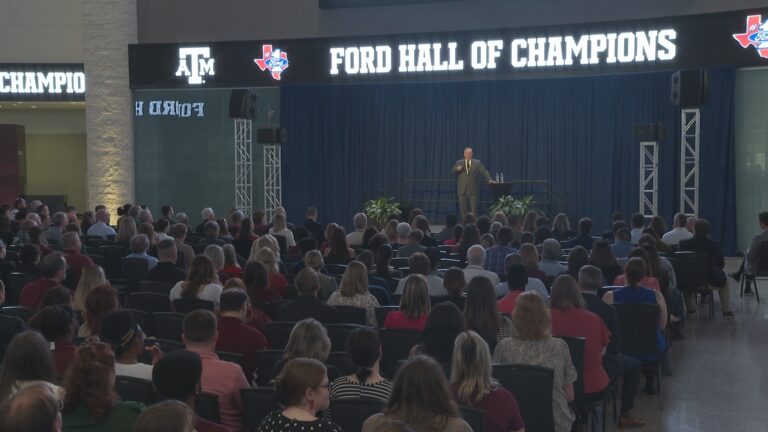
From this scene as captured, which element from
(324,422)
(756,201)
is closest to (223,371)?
(324,422)

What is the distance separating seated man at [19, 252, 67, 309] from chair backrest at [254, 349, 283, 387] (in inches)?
117

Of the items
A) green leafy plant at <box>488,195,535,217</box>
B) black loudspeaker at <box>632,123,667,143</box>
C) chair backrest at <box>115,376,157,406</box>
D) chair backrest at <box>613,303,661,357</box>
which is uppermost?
black loudspeaker at <box>632,123,667,143</box>

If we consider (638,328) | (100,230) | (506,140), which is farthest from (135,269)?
(506,140)

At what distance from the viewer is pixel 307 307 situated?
275 inches

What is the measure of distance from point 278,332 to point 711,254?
6601 millimetres

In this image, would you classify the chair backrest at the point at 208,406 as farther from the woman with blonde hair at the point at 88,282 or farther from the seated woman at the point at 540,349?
the woman with blonde hair at the point at 88,282

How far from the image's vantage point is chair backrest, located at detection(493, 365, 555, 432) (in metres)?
5.00

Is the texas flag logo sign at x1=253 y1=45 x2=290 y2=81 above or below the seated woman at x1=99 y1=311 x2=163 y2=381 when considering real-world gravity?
above

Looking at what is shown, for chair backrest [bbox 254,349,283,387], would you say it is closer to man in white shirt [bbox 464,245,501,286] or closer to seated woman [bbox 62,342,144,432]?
seated woman [bbox 62,342,144,432]

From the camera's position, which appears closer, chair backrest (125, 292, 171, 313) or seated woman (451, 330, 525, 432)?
seated woman (451, 330, 525, 432)

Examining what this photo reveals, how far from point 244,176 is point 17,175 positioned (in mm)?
6836

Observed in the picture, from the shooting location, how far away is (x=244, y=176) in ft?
66.7

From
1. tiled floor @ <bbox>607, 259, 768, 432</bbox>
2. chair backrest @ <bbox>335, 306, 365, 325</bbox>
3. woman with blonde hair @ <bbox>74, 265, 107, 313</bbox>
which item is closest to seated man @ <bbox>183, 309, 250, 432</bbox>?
chair backrest @ <bbox>335, 306, 365, 325</bbox>

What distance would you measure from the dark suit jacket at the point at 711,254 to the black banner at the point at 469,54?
5.39 m
